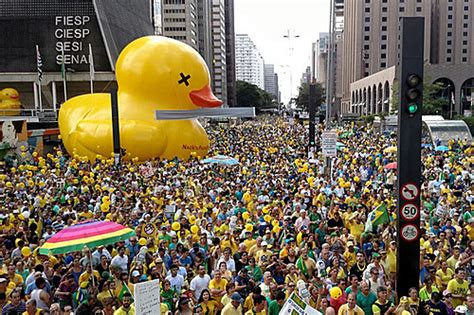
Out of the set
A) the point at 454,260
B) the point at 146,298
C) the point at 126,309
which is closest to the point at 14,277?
the point at 126,309

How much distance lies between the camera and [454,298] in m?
7.05

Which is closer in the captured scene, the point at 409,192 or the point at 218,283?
the point at 218,283

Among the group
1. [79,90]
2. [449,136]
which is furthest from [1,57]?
[449,136]

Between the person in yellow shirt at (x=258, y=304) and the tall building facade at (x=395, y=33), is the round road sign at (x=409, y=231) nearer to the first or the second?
the person in yellow shirt at (x=258, y=304)

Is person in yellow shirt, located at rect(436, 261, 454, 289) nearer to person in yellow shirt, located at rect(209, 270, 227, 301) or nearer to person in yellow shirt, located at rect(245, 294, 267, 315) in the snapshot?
person in yellow shirt, located at rect(245, 294, 267, 315)

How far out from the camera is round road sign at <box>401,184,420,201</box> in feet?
25.3

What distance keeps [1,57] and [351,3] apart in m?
75.7

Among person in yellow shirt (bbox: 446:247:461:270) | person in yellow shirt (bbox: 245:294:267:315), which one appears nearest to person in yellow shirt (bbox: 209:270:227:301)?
person in yellow shirt (bbox: 245:294:267:315)

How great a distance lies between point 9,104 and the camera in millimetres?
36969

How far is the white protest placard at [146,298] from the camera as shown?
5.27 m

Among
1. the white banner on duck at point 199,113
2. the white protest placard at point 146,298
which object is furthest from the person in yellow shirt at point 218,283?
the white banner on duck at point 199,113

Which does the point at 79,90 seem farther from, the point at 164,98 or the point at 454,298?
→ the point at 454,298

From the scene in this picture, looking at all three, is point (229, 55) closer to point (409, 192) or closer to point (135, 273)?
point (409, 192)

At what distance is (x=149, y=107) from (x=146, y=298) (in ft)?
56.5
